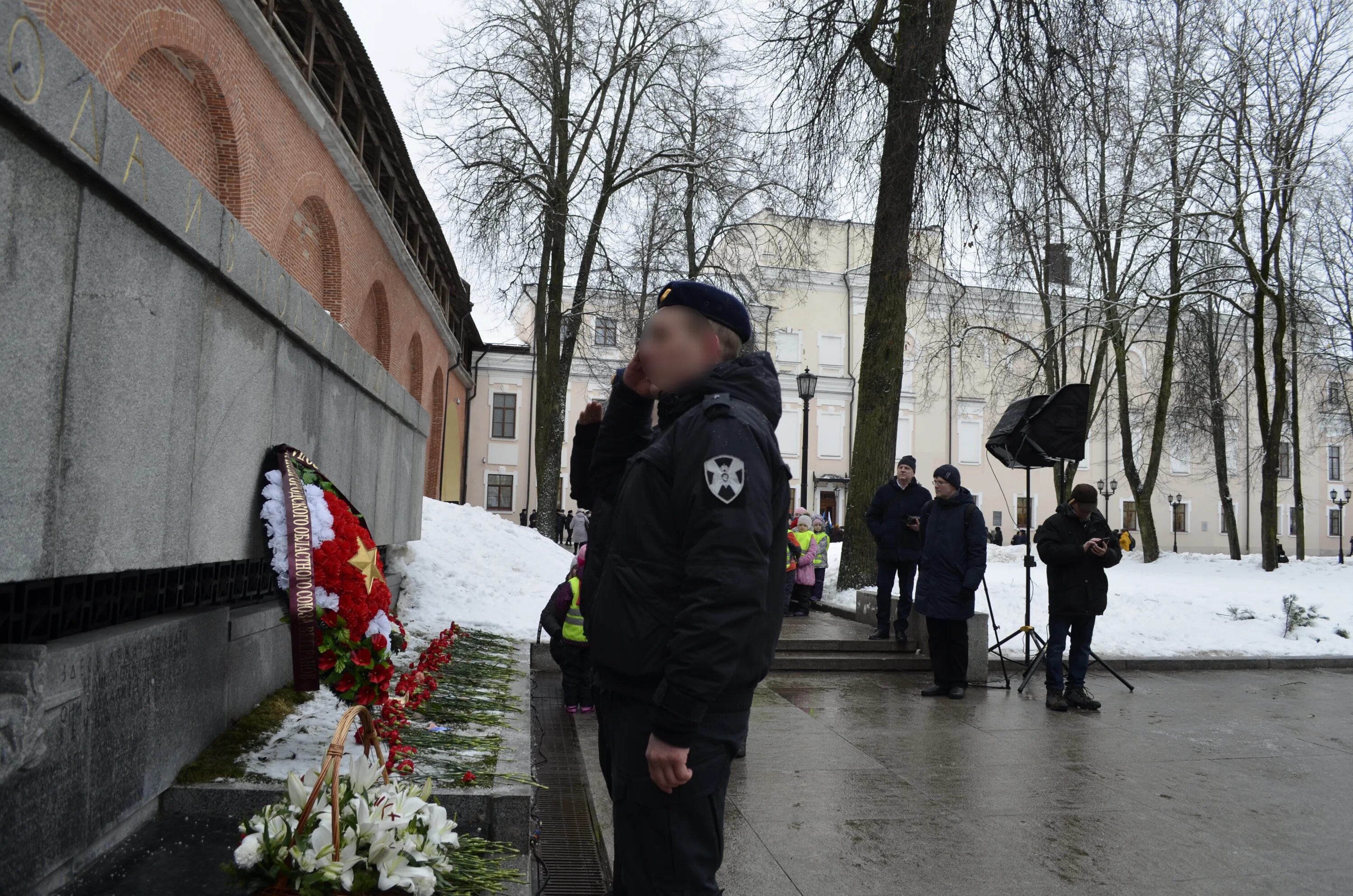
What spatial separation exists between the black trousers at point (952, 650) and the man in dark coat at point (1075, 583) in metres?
0.71

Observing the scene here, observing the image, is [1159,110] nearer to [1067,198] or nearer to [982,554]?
[1067,198]

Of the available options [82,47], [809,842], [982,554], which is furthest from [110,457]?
[82,47]

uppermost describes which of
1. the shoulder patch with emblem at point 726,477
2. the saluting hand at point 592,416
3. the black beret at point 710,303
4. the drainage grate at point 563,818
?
the black beret at point 710,303

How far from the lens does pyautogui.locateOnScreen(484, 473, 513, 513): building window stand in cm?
4884

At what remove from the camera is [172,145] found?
11875mm

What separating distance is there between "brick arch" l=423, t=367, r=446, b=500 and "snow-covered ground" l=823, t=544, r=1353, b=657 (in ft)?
62.5

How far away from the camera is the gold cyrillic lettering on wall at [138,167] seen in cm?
330

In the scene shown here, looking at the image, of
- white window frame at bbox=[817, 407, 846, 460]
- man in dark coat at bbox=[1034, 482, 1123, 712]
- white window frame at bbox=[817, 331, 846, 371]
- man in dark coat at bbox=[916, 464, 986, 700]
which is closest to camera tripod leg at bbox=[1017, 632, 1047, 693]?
man in dark coat at bbox=[1034, 482, 1123, 712]

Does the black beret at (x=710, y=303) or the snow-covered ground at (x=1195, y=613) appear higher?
the black beret at (x=710, y=303)

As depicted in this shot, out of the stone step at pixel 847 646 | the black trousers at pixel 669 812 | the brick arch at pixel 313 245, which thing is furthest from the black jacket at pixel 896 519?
the brick arch at pixel 313 245

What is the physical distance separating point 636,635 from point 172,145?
11879 mm

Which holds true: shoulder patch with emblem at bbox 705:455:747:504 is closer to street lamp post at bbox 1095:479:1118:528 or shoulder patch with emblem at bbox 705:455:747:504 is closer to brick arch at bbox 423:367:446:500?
brick arch at bbox 423:367:446:500

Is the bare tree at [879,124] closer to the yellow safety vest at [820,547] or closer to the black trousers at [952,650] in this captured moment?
the yellow safety vest at [820,547]

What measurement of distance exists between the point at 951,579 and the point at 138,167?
23.7ft
